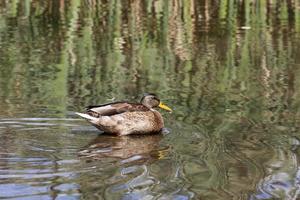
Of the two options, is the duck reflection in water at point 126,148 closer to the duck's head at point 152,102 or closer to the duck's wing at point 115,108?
the duck's wing at point 115,108

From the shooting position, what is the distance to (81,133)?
7.54 metres

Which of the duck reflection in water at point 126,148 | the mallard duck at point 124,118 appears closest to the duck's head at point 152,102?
the mallard duck at point 124,118

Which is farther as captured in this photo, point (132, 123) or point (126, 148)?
point (132, 123)

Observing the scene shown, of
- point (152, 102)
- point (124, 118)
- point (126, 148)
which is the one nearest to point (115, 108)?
point (124, 118)

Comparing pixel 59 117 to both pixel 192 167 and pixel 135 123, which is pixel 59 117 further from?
pixel 192 167

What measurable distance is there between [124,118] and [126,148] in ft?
A: 2.02

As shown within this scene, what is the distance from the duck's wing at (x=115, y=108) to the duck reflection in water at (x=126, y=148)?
0.20 meters

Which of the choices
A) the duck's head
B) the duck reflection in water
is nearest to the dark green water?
the duck reflection in water

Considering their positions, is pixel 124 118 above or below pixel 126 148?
above

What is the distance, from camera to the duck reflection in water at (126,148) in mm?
6742

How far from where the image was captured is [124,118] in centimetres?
773

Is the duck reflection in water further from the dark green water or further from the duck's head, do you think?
the duck's head

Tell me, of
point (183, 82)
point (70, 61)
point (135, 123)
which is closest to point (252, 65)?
point (183, 82)

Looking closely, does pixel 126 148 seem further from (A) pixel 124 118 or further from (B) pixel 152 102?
(B) pixel 152 102
